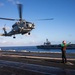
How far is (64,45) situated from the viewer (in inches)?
906

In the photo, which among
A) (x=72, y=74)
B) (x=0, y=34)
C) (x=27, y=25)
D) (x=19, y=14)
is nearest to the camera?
(x=72, y=74)

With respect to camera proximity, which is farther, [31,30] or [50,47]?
[50,47]

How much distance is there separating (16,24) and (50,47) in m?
128

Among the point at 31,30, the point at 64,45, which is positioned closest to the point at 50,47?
the point at 31,30

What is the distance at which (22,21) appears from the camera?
53.5m

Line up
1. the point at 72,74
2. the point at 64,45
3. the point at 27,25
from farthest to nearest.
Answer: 1. the point at 27,25
2. the point at 64,45
3. the point at 72,74

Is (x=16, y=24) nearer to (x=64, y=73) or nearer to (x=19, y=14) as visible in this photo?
(x=19, y=14)

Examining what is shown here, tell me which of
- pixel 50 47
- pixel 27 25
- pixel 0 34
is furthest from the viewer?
pixel 50 47

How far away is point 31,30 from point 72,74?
37.6 metres

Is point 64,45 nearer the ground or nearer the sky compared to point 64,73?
nearer the sky

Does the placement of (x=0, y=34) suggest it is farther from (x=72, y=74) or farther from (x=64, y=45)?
(x=72, y=74)

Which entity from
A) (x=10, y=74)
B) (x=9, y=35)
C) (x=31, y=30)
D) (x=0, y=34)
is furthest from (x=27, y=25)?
(x=10, y=74)

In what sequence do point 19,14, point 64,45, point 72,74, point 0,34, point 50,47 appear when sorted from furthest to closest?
point 50,47
point 0,34
point 19,14
point 64,45
point 72,74

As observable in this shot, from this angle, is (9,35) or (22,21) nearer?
(22,21)
